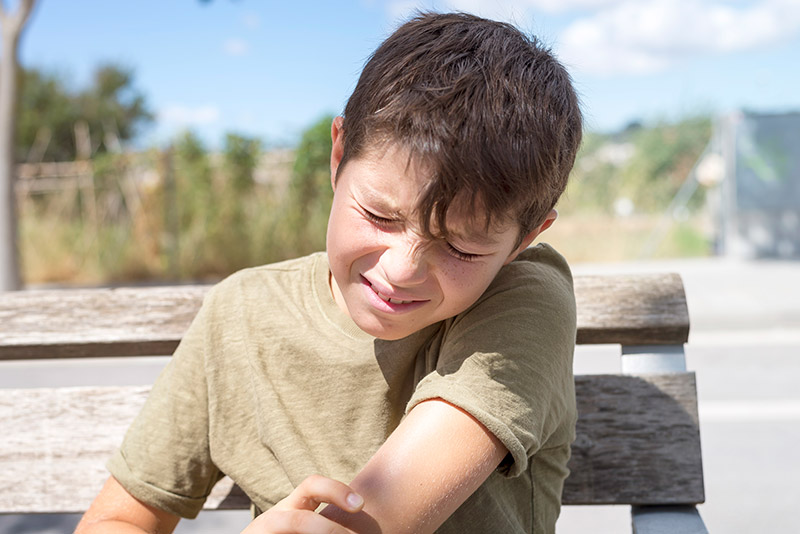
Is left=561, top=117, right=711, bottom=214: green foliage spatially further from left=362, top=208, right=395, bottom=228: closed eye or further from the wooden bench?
left=362, top=208, right=395, bottom=228: closed eye

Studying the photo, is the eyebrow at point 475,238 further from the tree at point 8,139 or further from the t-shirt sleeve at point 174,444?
the tree at point 8,139

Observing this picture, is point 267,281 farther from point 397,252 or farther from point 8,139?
point 8,139

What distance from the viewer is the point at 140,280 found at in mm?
10852

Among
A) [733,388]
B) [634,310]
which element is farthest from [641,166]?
[634,310]

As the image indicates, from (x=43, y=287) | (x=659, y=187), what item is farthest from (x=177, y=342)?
(x=659, y=187)

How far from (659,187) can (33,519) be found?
11272 mm

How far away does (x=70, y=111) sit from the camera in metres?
26.5

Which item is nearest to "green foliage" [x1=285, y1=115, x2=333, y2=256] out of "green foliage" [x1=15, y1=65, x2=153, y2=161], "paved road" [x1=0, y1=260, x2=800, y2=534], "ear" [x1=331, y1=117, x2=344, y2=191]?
"paved road" [x1=0, y1=260, x2=800, y2=534]

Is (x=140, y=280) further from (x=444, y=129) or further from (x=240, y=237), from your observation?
(x=444, y=129)

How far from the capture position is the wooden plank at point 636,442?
138cm

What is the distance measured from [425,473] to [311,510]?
0.46ft

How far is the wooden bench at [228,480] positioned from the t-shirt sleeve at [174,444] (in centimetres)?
24

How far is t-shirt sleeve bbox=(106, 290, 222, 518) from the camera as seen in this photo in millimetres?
1210

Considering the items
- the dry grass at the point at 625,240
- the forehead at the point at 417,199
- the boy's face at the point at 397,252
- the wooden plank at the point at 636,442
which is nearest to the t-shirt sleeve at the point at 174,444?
the boy's face at the point at 397,252
